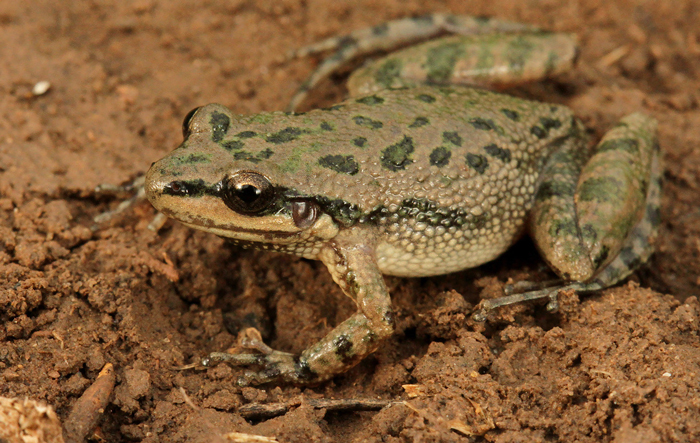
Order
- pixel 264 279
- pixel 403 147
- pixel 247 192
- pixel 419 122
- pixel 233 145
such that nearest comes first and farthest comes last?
1. pixel 247 192
2. pixel 233 145
3. pixel 403 147
4. pixel 419 122
5. pixel 264 279

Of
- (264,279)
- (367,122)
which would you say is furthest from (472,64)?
(264,279)

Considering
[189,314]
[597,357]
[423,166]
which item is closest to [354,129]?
[423,166]

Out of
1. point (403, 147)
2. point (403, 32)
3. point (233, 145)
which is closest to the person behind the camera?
point (233, 145)

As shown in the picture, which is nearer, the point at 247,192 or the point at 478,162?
the point at 247,192

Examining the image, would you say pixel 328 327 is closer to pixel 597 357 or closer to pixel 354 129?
pixel 354 129

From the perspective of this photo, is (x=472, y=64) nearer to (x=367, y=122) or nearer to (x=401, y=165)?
(x=367, y=122)

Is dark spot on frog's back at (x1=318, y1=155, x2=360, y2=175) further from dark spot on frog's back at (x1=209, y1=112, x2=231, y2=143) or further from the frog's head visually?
dark spot on frog's back at (x1=209, y1=112, x2=231, y2=143)

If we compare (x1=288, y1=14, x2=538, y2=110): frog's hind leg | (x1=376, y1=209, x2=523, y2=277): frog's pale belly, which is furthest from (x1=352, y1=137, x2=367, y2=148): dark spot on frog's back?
(x1=288, y1=14, x2=538, y2=110): frog's hind leg

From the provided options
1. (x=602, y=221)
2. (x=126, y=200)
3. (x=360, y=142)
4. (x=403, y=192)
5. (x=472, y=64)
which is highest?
(x=472, y=64)

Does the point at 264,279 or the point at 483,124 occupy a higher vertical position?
the point at 483,124
